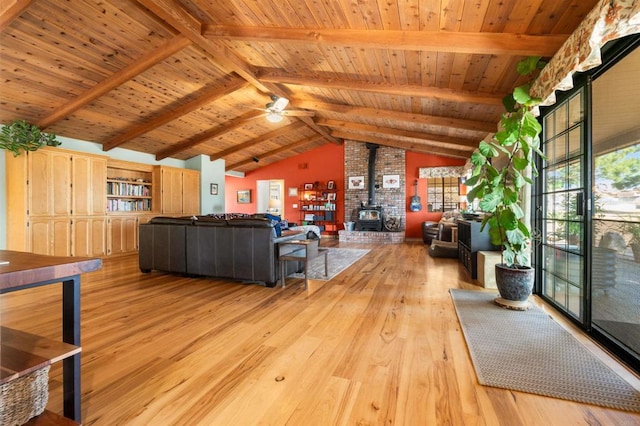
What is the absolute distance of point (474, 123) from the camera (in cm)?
500

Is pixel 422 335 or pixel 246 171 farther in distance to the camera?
pixel 246 171

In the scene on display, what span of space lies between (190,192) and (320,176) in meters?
4.25

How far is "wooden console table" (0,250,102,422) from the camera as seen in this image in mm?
982

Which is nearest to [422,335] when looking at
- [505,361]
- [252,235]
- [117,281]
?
[505,361]

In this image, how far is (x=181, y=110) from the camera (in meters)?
5.59

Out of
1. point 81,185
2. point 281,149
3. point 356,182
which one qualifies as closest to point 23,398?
point 81,185

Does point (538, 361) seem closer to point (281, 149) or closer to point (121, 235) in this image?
point (121, 235)

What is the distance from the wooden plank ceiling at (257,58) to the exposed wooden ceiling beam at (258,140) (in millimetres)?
1400

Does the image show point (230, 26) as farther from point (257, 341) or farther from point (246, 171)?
point (246, 171)

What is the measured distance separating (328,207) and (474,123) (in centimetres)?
558

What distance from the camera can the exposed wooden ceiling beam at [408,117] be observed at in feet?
16.3

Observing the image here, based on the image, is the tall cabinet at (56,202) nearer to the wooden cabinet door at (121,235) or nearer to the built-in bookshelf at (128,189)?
the wooden cabinet door at (121,235)

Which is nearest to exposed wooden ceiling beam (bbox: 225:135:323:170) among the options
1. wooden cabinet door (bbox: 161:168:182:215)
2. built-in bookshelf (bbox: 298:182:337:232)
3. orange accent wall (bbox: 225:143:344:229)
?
orange accent wall (bbox: 225:143:344:229)

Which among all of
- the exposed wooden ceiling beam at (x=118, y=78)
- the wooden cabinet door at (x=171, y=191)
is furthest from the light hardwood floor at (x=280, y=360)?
the wooden cabinet door at (x=171, y=191)
